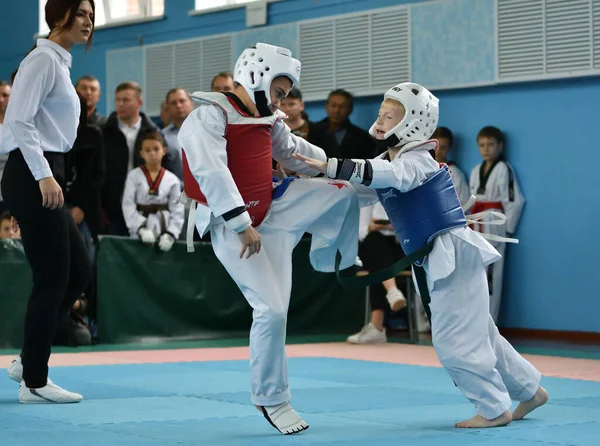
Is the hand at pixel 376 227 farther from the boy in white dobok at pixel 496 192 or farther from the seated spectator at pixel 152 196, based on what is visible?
the seated spectator at pixel 152 196

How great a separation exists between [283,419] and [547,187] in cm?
573

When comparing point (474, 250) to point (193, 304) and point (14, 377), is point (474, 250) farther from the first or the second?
point (193, 304)

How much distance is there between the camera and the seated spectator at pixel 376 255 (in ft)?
29.0

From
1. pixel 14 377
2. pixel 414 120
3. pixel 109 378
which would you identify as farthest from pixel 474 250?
pixel 109 378

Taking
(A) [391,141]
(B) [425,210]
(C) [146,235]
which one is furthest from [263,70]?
(C) [146,235]

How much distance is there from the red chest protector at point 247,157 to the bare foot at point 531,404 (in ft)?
4.46

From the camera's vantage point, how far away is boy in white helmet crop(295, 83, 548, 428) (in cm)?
413

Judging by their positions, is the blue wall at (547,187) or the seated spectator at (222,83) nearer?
the seated spectator at (222,83)

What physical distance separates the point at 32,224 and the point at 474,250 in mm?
1892

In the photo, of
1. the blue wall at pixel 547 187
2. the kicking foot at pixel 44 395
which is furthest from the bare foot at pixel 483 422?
the blue wall at pixel 547 187

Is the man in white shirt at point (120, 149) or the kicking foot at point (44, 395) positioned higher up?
the man in white shirt at point (120, 149)

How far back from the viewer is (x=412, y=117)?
425cm

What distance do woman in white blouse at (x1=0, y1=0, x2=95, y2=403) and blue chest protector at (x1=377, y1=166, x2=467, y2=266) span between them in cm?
143

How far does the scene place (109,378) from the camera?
5957mm
